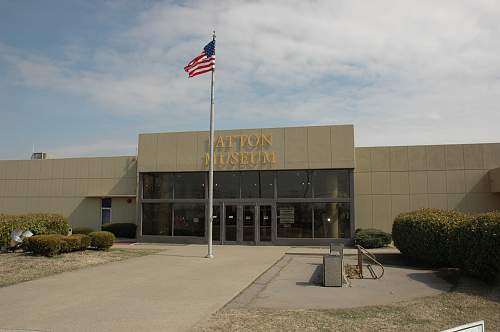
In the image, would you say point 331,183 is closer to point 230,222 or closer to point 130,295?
point 230,222

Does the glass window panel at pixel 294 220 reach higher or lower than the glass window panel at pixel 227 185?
lower

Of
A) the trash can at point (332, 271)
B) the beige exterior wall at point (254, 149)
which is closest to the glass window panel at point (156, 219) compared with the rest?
the beige exterior wall at point (254, 149)

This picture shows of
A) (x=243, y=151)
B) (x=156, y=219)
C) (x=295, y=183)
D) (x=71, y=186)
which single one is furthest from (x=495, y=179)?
(x=71, y=186)

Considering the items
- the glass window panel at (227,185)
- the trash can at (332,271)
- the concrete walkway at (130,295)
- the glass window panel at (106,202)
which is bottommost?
the concrete walkway at (130,295)

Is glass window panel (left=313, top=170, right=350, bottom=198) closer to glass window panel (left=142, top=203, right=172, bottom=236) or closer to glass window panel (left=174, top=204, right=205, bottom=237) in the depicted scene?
glass window panel (left=174, top=204, right=205, bottom=237)

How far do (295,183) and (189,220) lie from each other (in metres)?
6.12

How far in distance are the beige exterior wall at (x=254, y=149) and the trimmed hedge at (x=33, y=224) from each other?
241 inches

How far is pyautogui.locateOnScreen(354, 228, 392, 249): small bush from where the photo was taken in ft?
70.8

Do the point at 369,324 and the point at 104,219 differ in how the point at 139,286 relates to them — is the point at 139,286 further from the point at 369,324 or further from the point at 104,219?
the point at 104,219

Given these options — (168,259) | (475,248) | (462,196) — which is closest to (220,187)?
(168,259)

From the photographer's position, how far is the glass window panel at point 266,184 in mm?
23811

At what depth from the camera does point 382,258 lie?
17.8 metres

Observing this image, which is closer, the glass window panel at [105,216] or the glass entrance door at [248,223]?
the glass entrance door at [248,223]

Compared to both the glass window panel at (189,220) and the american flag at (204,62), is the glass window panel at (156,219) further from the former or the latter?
the american flag at (204,62)
